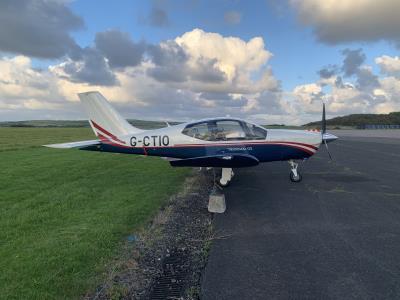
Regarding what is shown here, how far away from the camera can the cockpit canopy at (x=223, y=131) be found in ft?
38.6

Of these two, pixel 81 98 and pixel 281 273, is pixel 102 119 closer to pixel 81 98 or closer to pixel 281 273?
pixel 81 98

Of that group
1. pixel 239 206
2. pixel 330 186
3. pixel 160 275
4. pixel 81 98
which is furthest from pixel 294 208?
pixel 81 98

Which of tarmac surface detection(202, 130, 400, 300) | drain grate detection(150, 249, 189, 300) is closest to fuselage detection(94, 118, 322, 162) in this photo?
tarmac surface detection(202, 130, 400, 300)

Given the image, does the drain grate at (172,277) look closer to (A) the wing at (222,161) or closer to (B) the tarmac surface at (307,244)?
(B) the tarmac surface at (307,244)

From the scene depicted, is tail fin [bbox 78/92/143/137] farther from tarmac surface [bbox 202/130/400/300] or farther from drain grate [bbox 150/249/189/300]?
drain grate [bbox 150/249/189/300]

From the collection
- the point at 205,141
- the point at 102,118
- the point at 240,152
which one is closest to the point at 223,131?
the point at 205,141

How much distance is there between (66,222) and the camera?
790cm

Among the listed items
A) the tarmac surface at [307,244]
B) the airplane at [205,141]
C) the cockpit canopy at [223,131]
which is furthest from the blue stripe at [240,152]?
the tarmac surface at [307,244]

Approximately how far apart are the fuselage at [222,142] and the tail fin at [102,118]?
1.45 feet

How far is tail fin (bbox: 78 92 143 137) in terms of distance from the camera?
43.0ft

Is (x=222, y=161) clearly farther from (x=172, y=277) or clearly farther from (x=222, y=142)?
(x=172, y=277)

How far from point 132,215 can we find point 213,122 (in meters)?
4.86

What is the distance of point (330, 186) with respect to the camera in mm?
12320

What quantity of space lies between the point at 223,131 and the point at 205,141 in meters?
0.74
